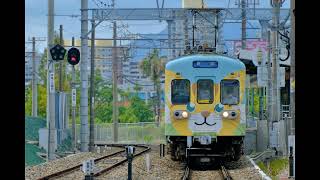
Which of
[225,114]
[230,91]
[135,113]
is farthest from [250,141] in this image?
[135,113]

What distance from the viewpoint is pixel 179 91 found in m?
14.1

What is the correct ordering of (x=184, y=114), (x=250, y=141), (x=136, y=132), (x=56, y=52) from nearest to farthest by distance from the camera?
1. (x=184, y=114)
2. (x=56, y=52)
3. (x=250, y=141)
4. (x=136, y=132)

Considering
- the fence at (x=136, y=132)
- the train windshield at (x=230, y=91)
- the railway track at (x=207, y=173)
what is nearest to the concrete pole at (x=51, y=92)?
the railway track at (x=207, y=173)

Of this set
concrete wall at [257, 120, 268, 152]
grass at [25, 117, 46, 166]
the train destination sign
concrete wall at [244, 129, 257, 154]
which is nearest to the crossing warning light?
grass at [25, 117, 46, 166]

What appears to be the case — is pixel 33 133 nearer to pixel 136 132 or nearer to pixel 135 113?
pixel 136 132

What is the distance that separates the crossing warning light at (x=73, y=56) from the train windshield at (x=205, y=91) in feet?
22.4

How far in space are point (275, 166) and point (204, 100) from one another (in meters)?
3.25

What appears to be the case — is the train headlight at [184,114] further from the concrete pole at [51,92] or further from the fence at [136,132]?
the fence at [136,132]

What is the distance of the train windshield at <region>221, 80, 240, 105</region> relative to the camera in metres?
14.1

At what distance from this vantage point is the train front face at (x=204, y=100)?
13891 mm

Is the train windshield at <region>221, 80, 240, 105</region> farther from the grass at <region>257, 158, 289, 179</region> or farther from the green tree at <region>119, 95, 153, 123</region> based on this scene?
the green tree at <region>119, 95, 153, 123</region>
